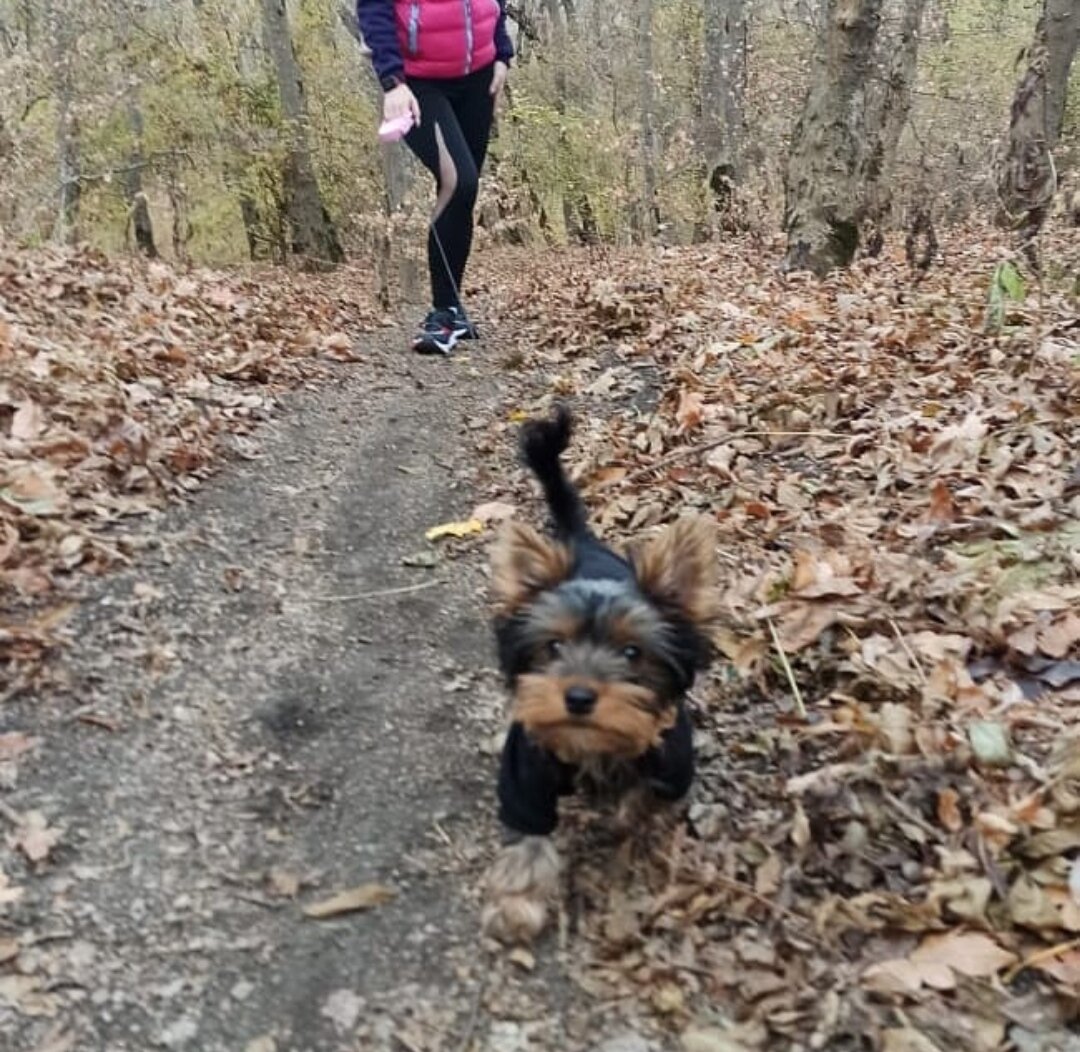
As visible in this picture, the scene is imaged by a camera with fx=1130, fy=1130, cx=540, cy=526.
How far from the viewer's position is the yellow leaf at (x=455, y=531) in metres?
5.21

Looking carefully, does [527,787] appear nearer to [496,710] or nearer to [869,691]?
[496,710]

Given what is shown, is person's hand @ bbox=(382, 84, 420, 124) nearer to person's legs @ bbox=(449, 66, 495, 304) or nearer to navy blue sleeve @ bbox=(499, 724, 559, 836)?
person's legs @ bbox=(449, 66, 495, 304)

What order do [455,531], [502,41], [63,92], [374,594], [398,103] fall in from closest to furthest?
[374,594]
[455,531]
[398,103]
[502,41]
[63,92]

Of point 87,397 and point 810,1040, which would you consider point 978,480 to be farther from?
point 87,397

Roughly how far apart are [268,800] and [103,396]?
114 inches

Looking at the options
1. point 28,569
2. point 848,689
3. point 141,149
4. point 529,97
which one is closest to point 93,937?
point 28,569

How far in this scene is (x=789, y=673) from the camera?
370 centimetres

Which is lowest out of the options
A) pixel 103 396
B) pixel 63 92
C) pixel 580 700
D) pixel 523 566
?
pixel 103 396

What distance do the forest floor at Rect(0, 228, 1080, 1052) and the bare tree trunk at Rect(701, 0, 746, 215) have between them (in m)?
9.60

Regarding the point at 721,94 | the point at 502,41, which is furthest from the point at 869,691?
the point at 721,94

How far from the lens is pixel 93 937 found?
296 cm

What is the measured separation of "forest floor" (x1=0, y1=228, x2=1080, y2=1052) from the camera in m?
2.79

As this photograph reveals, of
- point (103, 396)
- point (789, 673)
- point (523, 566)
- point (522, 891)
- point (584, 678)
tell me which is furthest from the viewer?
point (103, 396)

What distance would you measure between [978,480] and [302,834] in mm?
2947
